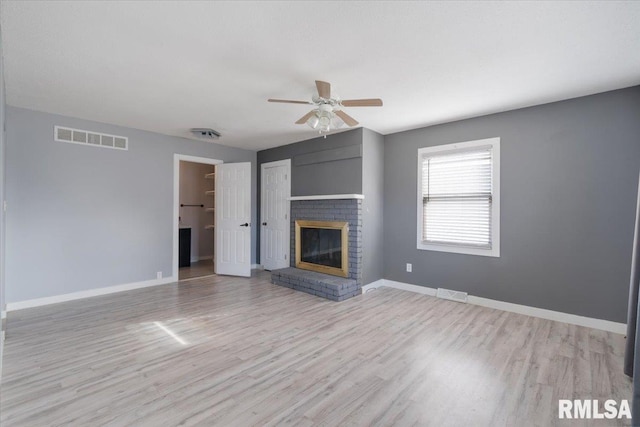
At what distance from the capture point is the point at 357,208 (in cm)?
440

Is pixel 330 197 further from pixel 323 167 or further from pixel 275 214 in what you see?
pixel 275 214

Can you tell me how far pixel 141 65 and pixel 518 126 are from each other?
4.17m

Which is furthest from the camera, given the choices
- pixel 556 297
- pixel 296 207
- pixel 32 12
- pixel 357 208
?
pixel 296 207

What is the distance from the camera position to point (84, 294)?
13.5 feet

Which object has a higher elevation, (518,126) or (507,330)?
(518,126)

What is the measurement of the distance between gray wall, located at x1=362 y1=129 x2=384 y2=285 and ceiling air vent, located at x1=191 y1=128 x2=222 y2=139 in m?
2.41

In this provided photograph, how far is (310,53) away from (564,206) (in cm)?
324

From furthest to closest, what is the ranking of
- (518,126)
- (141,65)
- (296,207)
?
(296,207), (518,126), (141,65)

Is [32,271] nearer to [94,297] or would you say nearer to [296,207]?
[94,297]

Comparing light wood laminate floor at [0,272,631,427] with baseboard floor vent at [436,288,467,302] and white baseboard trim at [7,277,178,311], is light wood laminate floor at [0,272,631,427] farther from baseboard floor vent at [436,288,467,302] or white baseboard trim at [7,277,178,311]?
baseboard floor vent at [436,288,467,302]

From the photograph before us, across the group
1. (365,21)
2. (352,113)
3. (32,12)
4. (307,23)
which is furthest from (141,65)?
(352,113)

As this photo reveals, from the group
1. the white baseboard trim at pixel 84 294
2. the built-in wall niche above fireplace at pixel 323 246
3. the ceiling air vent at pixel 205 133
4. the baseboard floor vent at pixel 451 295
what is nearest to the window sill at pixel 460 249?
the baseboard floor vent at pixel 451 295

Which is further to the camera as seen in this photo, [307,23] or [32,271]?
[32,271]

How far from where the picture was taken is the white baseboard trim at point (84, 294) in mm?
3641
